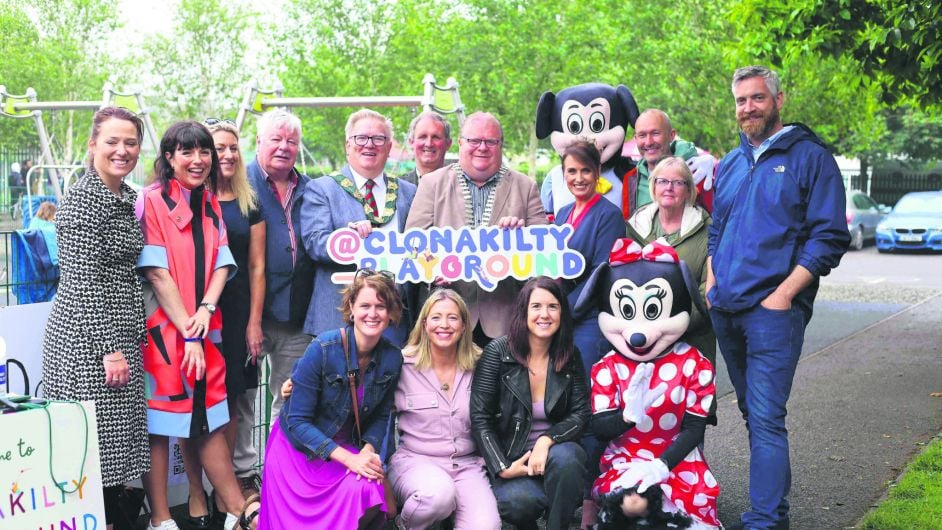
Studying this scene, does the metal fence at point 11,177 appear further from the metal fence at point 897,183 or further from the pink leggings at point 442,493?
the metal fence at point 897,183

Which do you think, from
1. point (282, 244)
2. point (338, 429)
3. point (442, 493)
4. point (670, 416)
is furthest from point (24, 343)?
point (670, 416)

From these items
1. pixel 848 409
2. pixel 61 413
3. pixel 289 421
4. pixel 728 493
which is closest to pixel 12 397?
pixel 61 413

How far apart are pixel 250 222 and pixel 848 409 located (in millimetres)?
5270

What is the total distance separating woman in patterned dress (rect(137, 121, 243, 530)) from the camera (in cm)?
494

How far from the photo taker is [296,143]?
582 centimetres

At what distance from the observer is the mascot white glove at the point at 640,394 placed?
16.2 feet


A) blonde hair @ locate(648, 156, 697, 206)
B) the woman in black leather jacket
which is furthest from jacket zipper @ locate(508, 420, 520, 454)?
blonde hair @ locate(648, 156, 697, 206)

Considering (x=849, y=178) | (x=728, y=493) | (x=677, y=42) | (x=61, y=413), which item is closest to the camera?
(x=61, y=413)

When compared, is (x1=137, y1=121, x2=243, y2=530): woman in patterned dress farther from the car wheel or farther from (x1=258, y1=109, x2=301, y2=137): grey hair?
the car wheel

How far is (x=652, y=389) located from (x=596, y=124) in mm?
1890

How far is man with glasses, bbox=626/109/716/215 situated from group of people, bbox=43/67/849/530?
1.34 feet

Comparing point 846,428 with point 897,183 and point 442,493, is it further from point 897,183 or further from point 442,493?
point 897,183

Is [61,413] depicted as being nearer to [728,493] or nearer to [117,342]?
[117,342]

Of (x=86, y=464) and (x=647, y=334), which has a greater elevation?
(x=647, y=334)
